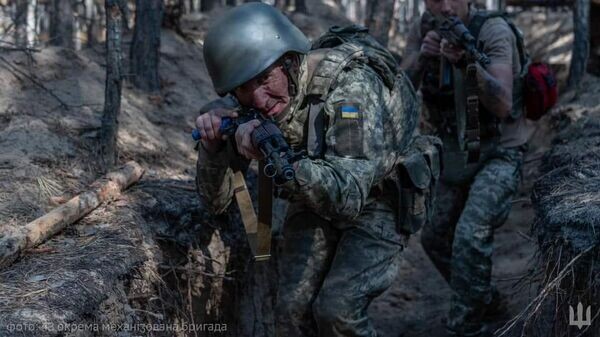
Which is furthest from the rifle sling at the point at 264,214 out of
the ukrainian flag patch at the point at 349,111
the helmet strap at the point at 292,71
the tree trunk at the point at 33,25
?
the tree trunk at the point at 33,25

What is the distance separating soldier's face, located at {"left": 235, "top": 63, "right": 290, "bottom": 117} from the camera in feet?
13.8

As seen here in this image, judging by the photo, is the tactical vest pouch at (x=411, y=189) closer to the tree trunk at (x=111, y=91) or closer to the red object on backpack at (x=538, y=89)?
the red object on backpack at (x=538, y=89)

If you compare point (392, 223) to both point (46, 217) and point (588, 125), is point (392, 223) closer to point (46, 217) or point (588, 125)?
point (46, 217)

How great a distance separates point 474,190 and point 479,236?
34 centimetres

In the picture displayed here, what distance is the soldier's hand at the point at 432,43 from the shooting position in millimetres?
5883

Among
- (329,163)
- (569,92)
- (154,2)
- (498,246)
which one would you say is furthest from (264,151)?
(569,92)

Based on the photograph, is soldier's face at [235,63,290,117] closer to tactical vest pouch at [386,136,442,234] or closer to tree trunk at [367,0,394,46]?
tactical vest pouch at [386,136,442,234]

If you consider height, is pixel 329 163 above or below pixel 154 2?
below

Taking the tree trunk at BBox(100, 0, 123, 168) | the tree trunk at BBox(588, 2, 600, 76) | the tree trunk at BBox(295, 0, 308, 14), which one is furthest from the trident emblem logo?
the tree trunk at BBox(295, 0, 308, 14)

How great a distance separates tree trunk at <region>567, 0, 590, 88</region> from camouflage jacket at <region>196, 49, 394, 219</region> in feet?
20.9

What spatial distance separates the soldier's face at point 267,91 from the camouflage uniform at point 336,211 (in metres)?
0.13

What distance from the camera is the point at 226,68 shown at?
4.19 meters

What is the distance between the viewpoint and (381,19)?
9445 mm

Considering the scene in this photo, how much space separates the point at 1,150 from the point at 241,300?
6.41 ft
